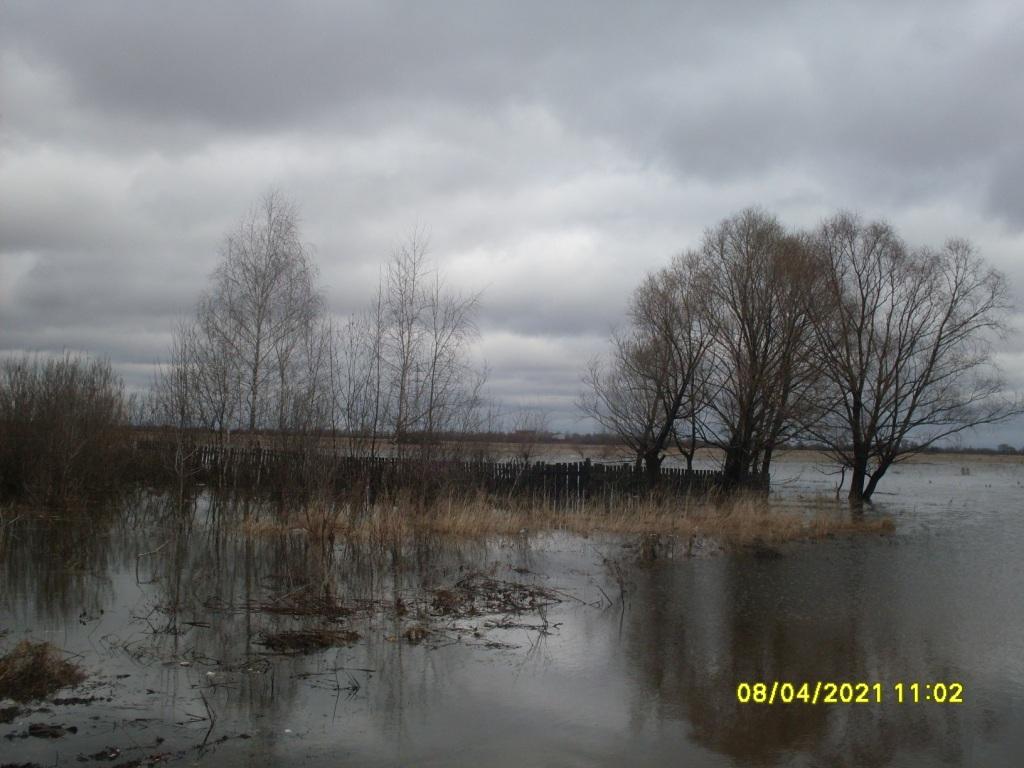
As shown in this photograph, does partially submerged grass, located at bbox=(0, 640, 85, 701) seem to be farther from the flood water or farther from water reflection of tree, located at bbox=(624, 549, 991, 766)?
water reflection of tree, located at bbox=(624, 549, 991, 766)

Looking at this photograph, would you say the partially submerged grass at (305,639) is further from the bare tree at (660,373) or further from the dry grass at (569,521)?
the bare tree at (660,373)

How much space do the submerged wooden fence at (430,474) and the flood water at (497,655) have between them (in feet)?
12.1

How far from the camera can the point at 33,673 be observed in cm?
636

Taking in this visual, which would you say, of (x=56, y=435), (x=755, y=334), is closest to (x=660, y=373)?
(x=755, y=334)

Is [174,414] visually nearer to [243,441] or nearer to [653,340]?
[243,441]

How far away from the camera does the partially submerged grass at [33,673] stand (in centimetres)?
615

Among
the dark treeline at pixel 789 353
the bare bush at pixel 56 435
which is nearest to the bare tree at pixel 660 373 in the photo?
the dark treeline at pixel 789 353

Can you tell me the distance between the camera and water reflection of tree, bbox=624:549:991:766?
239 inches

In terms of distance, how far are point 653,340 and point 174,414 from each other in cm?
1411

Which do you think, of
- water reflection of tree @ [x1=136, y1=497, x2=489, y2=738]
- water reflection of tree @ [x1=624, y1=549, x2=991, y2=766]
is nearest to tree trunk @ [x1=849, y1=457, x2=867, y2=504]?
water reflection of tree @ [x1=624, y1=549, x2=991, y2=766]

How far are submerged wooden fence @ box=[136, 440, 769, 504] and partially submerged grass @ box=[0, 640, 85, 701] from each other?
10.2 metres

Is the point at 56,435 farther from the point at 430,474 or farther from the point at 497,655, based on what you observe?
the point at 497,655
